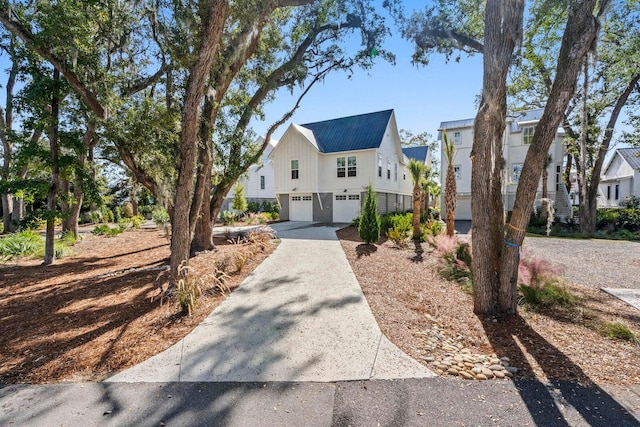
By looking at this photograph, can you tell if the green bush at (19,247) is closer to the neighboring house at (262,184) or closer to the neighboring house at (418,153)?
the neighboring house at (262,184)

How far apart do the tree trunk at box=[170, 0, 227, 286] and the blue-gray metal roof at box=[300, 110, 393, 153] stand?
13834 mm

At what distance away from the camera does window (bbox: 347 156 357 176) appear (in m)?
18.6

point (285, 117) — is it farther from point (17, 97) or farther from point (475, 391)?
point (475, 391)

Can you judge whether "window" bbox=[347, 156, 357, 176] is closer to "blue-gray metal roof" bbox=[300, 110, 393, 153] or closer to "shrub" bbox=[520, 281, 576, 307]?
"blue-gray metal roof" bbox=[300, 110, 393, 153]

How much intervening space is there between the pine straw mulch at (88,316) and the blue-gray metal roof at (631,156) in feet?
106

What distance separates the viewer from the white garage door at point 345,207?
61.9 feet

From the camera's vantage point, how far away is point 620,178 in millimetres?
27281

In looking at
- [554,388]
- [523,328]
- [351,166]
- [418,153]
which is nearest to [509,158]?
[418,153]

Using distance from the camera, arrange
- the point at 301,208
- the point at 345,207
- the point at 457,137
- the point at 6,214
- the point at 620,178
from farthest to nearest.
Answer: the point at 620,178, the point at 457,137, the point at 301,208, the point at 345,207, the point at 6,214

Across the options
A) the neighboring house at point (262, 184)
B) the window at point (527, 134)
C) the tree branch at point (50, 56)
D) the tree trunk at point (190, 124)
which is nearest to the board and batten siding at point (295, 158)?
the neighboring house at point (262, 184)

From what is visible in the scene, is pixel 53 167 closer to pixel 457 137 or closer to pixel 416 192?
pixel 416 192

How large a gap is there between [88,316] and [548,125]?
801 cm

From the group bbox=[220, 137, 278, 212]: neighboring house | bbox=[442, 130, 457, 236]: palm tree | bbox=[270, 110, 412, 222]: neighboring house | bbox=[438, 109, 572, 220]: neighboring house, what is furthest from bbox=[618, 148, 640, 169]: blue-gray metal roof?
bbox=[220, 137, 278, 212]: neighboring house

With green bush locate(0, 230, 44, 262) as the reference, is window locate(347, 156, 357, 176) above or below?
above
